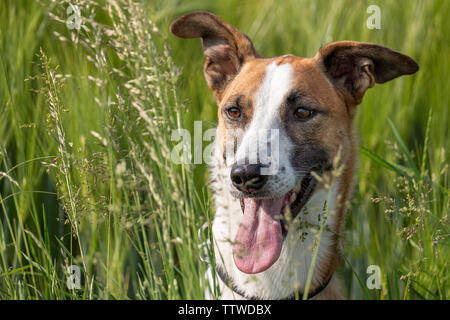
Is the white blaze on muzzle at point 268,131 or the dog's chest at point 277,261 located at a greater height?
the white blaze on muzzle at point 268,131

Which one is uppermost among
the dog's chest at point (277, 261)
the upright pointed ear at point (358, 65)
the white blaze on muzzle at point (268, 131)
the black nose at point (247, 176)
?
the upright pointed ear at point (358, 65)

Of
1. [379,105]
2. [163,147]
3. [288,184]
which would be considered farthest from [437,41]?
[163,147]

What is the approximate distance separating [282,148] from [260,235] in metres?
0.43

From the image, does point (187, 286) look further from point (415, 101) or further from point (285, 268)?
point (415, 101)

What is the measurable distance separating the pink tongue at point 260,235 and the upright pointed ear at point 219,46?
89 cm

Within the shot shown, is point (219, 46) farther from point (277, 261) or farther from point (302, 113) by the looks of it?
point (277, 261)

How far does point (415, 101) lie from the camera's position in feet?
14.8

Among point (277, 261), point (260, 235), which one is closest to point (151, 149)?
point (260, 235)

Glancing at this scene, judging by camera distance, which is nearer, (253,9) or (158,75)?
(158,75)

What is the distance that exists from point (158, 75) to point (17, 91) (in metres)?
1.74

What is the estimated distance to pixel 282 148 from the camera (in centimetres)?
275

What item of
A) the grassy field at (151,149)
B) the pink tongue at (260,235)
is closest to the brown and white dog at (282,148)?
the pink tongue at (260,235)

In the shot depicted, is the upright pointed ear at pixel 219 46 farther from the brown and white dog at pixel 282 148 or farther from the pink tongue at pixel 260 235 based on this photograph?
the pink tongue at pixel 260 235

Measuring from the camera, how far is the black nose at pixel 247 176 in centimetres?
256
